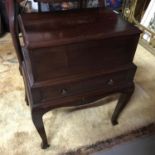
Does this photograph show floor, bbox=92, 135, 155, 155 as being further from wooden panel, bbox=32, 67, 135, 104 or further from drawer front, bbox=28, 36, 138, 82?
drawer front, bbox=28, 36, 138, 82

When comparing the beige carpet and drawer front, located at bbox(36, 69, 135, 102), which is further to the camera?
the beige carpet

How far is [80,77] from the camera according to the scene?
949 mm

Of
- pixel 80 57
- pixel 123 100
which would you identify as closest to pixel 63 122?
pixel 123 100

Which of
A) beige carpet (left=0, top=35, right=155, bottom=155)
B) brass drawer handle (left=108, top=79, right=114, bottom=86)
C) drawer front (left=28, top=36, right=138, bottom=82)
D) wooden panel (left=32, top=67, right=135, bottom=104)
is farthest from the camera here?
beige carpet (left=0, top=35, right=155, bottom=155)

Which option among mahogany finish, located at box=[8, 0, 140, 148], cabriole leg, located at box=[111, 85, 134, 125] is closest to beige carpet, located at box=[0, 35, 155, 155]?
cabriole leg, located at box=[111, 85, 134, 125]

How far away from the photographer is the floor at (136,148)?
1252mm

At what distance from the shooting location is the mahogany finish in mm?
836

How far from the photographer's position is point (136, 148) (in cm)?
128

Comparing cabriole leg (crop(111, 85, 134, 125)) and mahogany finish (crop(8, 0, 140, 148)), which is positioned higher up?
Result: mahogany finish (crop(8, 0, 140, 148))

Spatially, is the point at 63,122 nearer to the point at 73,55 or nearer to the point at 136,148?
the point at 136,148

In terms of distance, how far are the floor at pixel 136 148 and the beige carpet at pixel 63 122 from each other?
3.2 inches

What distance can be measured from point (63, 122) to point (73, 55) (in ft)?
2.20

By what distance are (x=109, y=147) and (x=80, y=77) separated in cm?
59

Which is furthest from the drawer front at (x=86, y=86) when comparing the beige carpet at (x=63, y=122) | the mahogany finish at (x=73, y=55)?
the beige carpet at (x=63, y=122)
